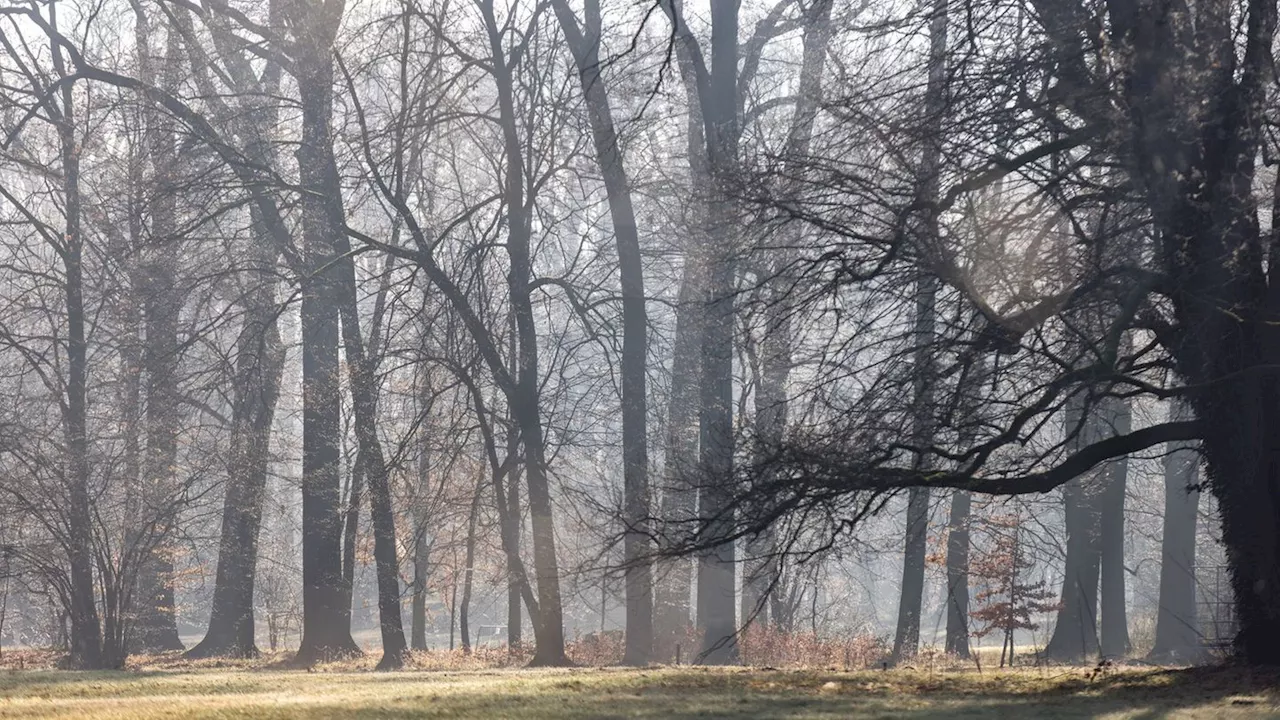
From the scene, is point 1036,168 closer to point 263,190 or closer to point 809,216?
point 809,216

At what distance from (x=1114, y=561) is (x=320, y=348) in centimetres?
1743

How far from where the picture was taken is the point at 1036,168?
11.1 meters

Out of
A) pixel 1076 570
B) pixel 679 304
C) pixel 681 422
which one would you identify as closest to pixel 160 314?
pixel 679 304

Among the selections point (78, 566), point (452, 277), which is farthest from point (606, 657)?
point (78, 566)

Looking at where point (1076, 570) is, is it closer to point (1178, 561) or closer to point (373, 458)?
point (1178, 561)

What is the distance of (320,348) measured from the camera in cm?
2377

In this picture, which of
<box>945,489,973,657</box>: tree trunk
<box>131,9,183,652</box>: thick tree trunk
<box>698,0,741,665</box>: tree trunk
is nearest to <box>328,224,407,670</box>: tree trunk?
<box>131,9,183,652</box>: thick tree trunk

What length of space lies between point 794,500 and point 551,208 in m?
14.4

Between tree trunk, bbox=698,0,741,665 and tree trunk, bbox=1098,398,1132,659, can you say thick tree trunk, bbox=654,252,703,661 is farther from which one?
tree trunk, bbox=1098,398,1132,659

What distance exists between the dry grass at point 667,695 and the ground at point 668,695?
1 cm

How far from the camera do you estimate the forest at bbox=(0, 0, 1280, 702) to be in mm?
10195

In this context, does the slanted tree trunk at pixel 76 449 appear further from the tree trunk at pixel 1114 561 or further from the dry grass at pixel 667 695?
the tree trunk at pixel 1114 561

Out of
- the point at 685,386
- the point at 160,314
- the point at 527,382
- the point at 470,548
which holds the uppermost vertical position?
the point at 160,314

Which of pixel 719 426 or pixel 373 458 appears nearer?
pixel 719 426
